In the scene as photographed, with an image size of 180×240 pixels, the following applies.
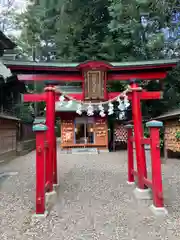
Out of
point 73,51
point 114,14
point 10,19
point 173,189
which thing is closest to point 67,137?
point 73,51

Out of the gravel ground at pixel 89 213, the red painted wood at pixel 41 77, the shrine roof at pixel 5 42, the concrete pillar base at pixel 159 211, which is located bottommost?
the gravel ground at pixel 89 213

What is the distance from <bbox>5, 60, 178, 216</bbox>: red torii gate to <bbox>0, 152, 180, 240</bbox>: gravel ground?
0.70 metres

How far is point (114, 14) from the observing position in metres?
11.9

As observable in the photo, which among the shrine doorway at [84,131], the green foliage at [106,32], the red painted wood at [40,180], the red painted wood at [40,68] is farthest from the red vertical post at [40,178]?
the shrine doorway at [84,131]

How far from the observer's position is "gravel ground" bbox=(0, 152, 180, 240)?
296 centimetres

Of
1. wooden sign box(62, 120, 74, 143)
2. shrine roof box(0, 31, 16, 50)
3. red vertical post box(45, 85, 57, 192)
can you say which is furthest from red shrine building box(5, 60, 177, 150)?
wooden sign box(62, 120, 74, 143)

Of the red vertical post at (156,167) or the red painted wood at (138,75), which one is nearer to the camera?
the red vertical post at (156,167)

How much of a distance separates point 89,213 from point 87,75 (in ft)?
9.83

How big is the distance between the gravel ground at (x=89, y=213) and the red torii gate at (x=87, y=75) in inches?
27.5


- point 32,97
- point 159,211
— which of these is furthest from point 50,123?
point 159,211

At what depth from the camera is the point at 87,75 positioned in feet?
16.1

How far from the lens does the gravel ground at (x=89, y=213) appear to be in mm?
2961

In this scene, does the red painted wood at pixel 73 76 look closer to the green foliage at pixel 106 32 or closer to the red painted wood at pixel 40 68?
the red painted wood at pixel 40 68

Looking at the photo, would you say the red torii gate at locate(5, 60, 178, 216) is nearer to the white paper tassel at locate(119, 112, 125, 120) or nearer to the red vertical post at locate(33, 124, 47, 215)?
the red vertical post at locate(33, 124, 47, 215)
